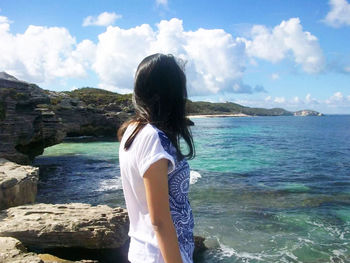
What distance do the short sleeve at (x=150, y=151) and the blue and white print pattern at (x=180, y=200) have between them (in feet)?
→ 0.17

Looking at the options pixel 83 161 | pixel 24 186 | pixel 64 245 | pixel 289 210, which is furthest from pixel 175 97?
pixel 83 161

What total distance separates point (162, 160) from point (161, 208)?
0.26 meters

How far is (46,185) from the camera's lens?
1805 cm

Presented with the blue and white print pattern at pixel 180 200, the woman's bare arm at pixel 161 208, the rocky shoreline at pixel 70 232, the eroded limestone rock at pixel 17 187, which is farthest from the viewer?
the eroded limestone rock at pixel 17 187

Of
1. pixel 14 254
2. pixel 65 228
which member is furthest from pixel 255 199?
pixel 14 254

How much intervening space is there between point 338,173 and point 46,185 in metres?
17.6

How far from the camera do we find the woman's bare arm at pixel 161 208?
184cm

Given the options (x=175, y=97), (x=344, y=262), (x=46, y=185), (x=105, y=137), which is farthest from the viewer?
(x=105, y=137)

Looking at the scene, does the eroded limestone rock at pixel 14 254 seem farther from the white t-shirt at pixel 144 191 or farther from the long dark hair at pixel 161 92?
the long dark hair at pixel 161 92

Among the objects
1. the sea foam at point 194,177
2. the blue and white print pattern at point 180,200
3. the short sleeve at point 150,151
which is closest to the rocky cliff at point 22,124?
the sea foam at point 194,177

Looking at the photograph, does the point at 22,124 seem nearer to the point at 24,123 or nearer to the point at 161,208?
the point at 24,123

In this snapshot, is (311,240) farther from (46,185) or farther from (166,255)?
(46,185)

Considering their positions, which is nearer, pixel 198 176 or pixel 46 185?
pixel 46 185

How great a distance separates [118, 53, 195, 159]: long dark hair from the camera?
212 centimetres
